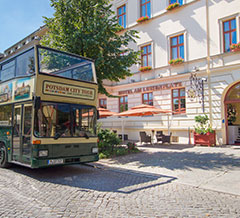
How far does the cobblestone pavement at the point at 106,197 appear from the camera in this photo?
4.45 m

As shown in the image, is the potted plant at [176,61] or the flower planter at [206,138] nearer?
the flower planter at [206,138]

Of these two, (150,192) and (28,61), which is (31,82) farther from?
(150,192)

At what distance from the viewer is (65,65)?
8086 mm

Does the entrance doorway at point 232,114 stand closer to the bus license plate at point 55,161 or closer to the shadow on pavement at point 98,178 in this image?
the shadow on pavement at point 98,178

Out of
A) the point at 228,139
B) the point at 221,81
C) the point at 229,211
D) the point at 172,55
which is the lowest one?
the point at 229,211

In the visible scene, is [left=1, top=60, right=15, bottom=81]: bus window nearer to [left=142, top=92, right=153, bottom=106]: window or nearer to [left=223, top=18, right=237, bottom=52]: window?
[left=142, top=92, right=153, bottom=106]: window

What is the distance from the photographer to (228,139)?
15.1 metres

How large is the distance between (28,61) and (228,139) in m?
Answer: 12.9

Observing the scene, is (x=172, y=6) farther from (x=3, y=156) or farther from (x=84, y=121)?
(x=3, y=156)

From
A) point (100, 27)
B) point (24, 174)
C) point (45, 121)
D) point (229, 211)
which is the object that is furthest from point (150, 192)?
point (100, 27)

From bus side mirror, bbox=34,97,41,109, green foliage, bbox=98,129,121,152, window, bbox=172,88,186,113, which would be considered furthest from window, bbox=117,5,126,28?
bus side mirror, bbox=34,97,41,109


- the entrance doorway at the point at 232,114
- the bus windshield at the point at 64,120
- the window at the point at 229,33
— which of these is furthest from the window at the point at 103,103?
the bus windshield at the point at 64,120

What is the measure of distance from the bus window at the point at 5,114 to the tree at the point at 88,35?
13.9ft

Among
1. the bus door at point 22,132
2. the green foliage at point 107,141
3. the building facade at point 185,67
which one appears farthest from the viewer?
the building facade at point 185,67
